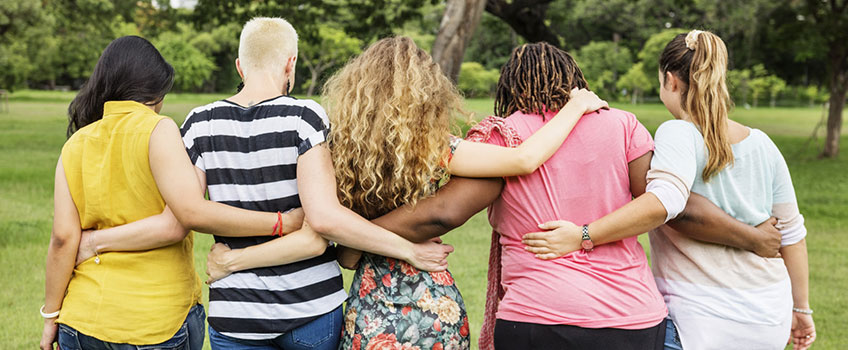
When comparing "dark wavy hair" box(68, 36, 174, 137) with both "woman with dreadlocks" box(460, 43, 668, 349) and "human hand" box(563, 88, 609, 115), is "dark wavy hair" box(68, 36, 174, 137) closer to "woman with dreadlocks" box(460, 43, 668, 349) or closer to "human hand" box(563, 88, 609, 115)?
"woman with dreadlocks" box(460, 43, 668, 349)

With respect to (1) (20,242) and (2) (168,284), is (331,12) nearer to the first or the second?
(1) (20,242)

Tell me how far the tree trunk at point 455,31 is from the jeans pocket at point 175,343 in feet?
25.1

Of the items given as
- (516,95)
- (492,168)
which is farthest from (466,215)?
(516,95)

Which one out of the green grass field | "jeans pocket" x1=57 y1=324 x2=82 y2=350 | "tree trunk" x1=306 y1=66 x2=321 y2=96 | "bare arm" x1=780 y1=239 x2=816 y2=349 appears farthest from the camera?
"tree trunk" x1=306 y1=66 x2=321 y2=96

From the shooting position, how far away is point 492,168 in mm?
2379

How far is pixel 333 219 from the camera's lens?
2369mm

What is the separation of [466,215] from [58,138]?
19677 mm

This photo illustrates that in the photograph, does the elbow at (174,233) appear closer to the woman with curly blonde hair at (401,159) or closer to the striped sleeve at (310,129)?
the woman with curly blonde hair at (401,159)

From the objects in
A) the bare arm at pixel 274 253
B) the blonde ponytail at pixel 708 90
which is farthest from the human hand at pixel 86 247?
the blonde ponytail at pixel 708 90

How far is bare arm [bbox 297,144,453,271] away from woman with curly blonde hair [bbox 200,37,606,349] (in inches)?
2.0

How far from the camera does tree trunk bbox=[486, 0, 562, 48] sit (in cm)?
1394

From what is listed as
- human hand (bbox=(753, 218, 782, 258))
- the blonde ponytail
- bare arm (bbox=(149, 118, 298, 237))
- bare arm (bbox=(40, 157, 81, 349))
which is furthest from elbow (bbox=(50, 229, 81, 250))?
human hand (bbox=(753, 218, 782, 258))

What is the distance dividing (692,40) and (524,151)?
79cm

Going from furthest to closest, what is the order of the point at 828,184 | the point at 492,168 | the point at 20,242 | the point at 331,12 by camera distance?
1. the point at 331,12
2. the point at 828,184
3. the point at 20,242
4. the point at 492,168
